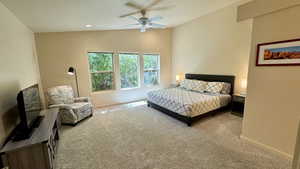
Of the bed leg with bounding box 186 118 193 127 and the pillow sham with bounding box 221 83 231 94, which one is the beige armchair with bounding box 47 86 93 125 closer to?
the bed leg with bounding box 186 118 193 127

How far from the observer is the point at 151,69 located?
5.81m

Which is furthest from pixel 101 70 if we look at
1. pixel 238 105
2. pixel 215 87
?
pixel 238 105

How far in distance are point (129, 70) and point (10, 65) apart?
3452 mm

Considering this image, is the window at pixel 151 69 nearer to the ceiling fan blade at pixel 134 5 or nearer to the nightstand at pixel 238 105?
the ceiling fan blade at pixel 134 5

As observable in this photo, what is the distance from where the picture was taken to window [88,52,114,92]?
15.0ft

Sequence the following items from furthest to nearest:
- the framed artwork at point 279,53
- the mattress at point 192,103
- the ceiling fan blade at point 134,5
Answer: the mattress at point 192,103
the ceiling fan blade at point 134,5
the framed artwork at point 279,53

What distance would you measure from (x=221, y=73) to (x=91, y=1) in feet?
13.4

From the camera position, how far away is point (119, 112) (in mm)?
4113

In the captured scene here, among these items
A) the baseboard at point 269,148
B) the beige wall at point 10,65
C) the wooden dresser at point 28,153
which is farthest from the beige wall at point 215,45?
the beige wall at point 10,65

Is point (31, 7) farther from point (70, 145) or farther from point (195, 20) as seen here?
point (195, 20)

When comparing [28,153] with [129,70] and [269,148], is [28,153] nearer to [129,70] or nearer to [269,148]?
[269,148]

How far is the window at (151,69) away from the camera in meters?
5.64

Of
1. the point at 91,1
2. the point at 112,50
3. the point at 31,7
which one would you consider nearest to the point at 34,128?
the point at 31,7

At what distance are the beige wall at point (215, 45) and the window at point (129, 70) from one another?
1.92 metres
